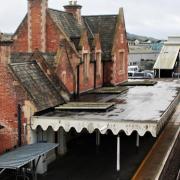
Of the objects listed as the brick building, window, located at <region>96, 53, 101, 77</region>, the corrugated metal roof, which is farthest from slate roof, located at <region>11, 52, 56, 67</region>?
the corrugated metal roof

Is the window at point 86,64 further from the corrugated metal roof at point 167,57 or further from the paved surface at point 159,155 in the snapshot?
the corrugated metal roof at point 167,57

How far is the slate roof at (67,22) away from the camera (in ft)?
91.7

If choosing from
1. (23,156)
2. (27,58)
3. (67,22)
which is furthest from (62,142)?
(67,22)

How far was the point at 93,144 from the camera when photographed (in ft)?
82.4

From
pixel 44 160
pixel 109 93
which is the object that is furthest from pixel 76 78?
pixel 44 160

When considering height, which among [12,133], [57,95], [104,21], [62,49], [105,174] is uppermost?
[104,21]

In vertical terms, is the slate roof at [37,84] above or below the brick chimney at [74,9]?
below

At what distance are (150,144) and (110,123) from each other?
792cm

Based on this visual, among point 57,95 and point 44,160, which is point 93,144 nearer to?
point 57,95

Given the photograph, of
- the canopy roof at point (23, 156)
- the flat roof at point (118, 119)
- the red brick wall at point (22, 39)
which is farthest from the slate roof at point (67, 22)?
the canopy roof at point (23, 156)

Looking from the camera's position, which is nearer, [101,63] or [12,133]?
[12,133]

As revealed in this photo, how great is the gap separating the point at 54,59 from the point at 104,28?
11.9 metres

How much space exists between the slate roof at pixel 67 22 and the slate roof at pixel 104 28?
10.0 feet

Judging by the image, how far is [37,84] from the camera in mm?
21016
